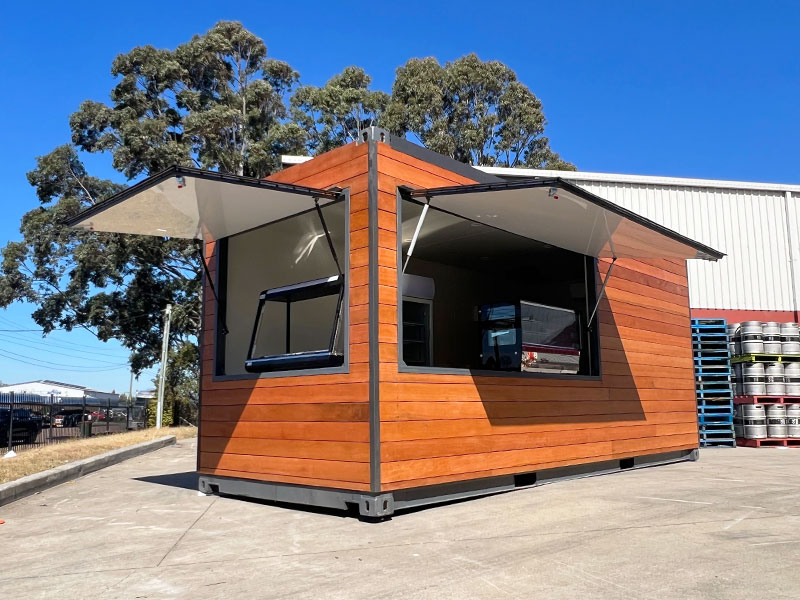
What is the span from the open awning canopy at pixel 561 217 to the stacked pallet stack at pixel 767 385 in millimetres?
6421

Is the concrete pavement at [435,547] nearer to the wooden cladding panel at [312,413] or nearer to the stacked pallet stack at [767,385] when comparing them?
the wooden cladding panel at [312,413]

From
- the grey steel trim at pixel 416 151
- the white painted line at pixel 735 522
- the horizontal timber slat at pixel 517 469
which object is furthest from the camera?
the grey steel trim at pixel 416 151

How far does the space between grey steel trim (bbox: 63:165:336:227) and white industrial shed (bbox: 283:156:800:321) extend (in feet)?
38.9

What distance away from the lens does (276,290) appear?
321 inches

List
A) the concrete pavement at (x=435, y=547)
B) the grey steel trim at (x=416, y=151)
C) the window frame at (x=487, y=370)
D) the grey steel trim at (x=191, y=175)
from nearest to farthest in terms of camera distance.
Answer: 1. the concrete pavement at (x=435, y=547)
2. the grey steel trim at (x=191, y=175)
3. the window frame at (x=487, y=370)
4. the grey steel trim at (x=416, y=151)

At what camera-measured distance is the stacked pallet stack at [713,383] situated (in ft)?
46.8

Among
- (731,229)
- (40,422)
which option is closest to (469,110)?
(731,229)

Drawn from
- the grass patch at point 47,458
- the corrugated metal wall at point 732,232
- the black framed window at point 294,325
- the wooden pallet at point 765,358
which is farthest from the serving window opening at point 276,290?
the corrugated metal wall at point 732,232

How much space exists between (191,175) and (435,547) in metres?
3.68

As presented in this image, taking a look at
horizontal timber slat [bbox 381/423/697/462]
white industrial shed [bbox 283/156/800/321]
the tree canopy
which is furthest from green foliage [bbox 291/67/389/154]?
horizontal timber slat [bbox 381/423/697/462]

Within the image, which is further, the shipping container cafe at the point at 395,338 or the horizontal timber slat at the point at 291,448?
the shipping container cafe at the point at 395,338

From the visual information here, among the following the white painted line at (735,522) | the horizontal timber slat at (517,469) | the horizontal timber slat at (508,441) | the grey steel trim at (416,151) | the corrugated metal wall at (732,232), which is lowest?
the white painted line at (735,522)

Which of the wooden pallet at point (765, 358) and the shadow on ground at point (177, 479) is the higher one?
the wooden pallet at point (765, 358)

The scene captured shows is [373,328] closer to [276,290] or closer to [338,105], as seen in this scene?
[276,290]
